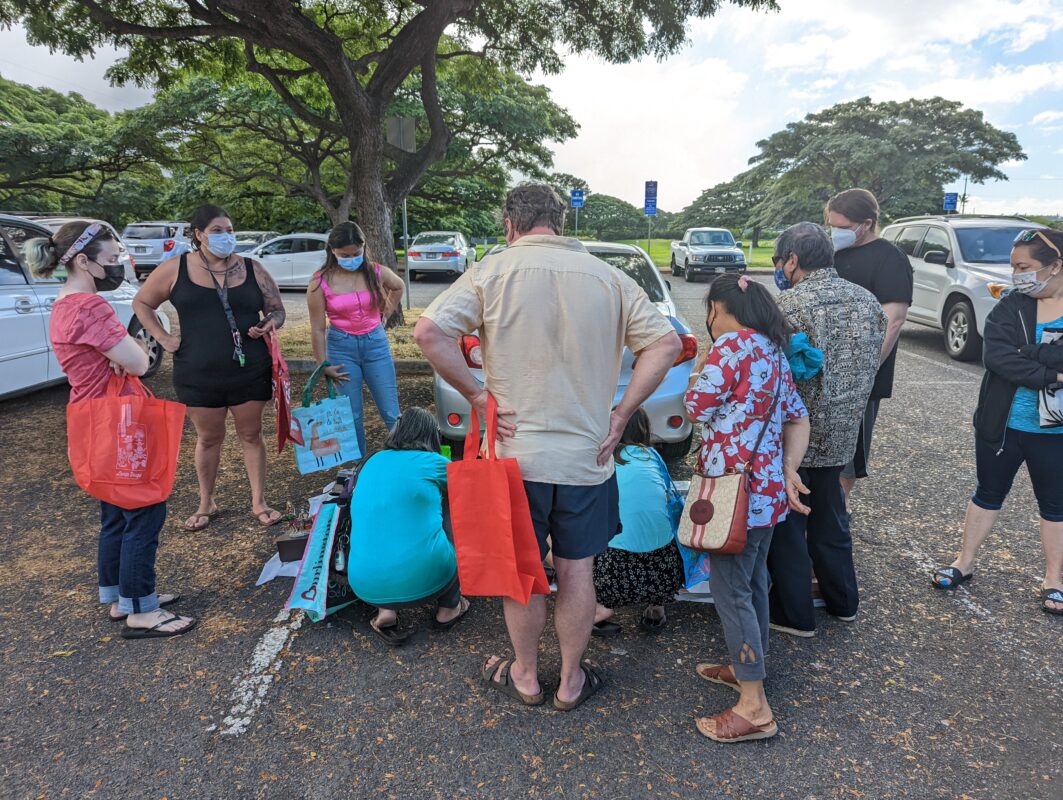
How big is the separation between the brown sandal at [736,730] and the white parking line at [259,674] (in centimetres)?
172

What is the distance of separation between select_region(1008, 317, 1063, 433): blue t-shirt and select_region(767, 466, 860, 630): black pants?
95 centimetres

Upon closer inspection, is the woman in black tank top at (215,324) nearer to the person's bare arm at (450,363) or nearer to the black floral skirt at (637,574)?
the person's bare arm at (450,363)

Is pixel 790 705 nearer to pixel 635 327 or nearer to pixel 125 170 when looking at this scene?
pixel 635 327

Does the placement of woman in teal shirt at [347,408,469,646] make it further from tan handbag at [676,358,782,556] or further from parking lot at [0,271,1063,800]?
tan handbag at [676,358,782,556]

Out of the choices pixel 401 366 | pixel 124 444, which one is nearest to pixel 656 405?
pixel 124 444

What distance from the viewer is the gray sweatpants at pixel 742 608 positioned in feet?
7.94

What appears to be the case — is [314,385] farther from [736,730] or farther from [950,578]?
[950,578]

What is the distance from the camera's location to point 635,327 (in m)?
2.34

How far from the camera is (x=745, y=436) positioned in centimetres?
239

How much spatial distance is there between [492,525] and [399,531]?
0.80m

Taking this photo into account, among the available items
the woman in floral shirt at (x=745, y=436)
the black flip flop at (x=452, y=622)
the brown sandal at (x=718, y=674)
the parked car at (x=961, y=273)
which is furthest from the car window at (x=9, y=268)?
the parked car at (x=961, y=273)

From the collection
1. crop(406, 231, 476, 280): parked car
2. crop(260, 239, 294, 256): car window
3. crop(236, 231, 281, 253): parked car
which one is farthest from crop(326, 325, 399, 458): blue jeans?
crop(236, 231, 281, 253): parked car

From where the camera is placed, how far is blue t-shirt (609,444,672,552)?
9.81 ft

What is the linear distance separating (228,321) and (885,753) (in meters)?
3.67
